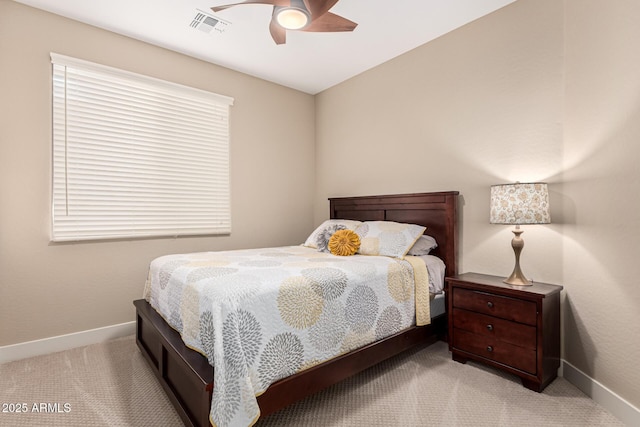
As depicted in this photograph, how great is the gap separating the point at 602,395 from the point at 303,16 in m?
3.04

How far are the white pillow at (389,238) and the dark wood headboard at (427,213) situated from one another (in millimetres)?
160

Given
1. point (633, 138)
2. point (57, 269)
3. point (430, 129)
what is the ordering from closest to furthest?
point (633, 138) → point (57, 269) → point (430, 129)

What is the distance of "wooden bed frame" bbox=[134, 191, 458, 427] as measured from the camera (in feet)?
5.13

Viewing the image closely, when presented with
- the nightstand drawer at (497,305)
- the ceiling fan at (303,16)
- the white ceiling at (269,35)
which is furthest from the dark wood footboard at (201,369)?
the white ceiling at (269,35)

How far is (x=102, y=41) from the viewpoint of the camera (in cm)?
283

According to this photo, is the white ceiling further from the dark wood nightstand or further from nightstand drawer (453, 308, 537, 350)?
nightstand drawer (453, 308, 537, 350)

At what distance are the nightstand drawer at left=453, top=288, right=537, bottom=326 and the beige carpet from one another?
0.45 meters

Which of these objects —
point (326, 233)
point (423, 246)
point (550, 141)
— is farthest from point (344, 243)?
point (550, 141)

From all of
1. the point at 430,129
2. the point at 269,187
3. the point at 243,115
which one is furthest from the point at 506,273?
the point at 243,115

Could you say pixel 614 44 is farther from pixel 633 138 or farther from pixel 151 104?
pixel 151 104

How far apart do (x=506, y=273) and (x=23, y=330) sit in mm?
3875

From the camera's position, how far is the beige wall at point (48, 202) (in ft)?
8.05

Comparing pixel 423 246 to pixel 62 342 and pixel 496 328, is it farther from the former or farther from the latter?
pixel 62 342

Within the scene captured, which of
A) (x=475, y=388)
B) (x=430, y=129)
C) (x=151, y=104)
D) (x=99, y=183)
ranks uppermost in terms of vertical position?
(x=151, y=104)
